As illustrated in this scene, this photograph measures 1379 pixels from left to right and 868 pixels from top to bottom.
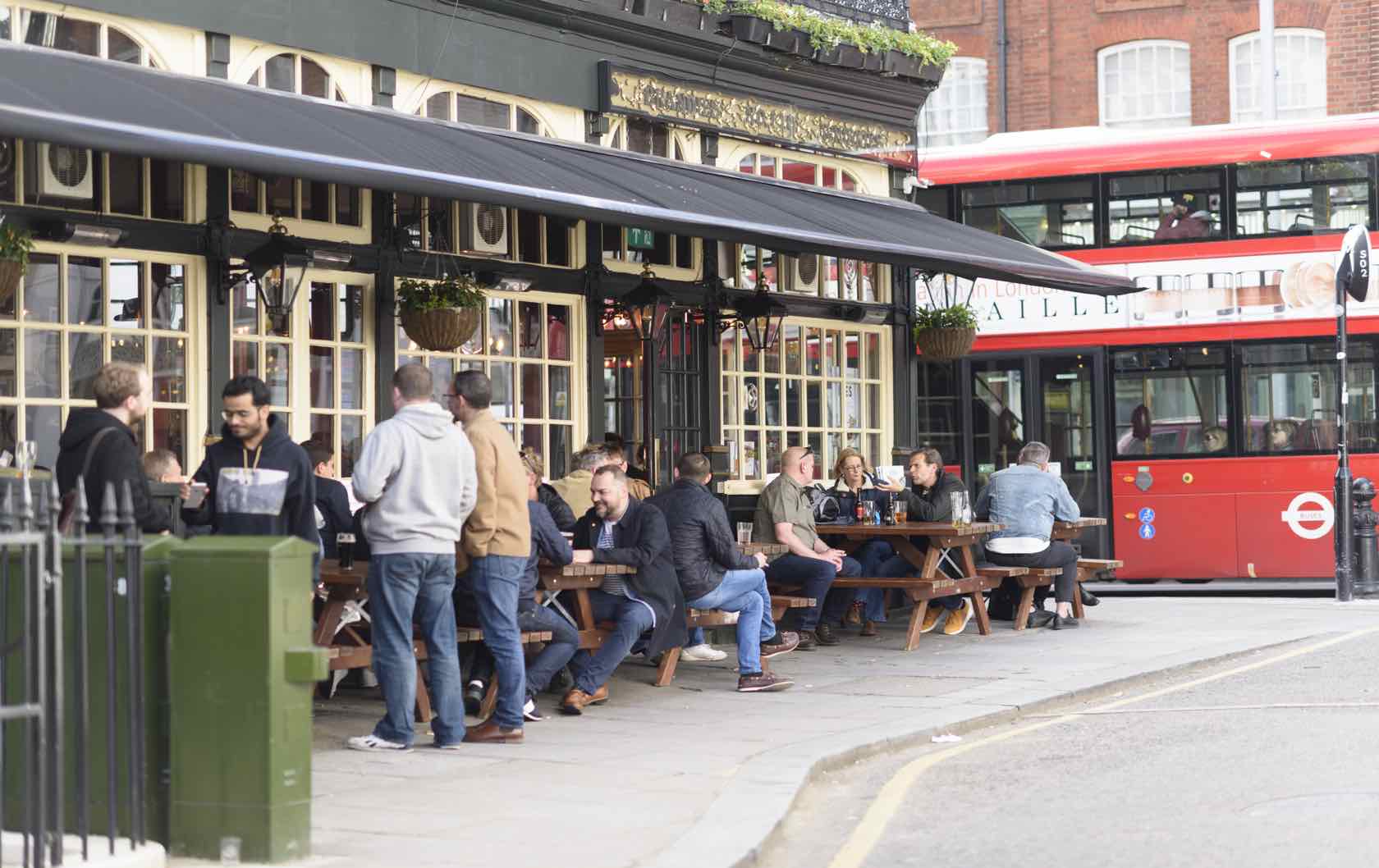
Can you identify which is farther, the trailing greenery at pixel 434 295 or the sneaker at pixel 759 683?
the trailing greenery at pixel 434 295

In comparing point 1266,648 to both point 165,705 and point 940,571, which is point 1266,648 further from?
point 165,705

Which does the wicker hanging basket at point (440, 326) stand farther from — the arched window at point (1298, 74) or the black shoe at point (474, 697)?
the arched window at point (1298, 74)

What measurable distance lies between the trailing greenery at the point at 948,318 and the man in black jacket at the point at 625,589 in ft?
23.4

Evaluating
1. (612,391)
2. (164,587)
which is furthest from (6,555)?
(612,391)

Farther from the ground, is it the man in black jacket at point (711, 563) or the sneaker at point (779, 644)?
the man in black jacket at point (711, 563)

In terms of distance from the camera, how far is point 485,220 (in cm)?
1415

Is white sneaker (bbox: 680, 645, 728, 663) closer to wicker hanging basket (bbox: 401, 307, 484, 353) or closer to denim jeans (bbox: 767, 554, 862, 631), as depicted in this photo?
denim jeans (bbox: 767, 554, 862, 631)

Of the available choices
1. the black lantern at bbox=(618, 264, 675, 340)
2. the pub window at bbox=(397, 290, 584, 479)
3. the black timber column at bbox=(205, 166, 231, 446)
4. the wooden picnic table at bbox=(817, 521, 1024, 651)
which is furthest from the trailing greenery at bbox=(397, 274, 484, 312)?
the wooden picnic table at bbox=(817, 521, 1024, 651)

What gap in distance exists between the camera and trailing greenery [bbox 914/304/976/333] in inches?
724

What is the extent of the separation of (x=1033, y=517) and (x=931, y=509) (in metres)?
1.13

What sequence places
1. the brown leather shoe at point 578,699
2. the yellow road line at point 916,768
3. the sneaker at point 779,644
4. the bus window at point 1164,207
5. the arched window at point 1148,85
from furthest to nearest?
the arched window at point 1148,85 < the bus window at point 1164,207 < the sneaker at point 779,644 < the brown leather shoe at point 578,699 < the yellow road line at point 916,768

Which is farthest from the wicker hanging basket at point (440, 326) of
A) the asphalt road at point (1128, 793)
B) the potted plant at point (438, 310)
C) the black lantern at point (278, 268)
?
the asphalt road at point (1128, 793)

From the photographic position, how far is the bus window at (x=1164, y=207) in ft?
66.7

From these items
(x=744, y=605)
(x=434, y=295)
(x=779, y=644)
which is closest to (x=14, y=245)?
(x=434, y=295)
